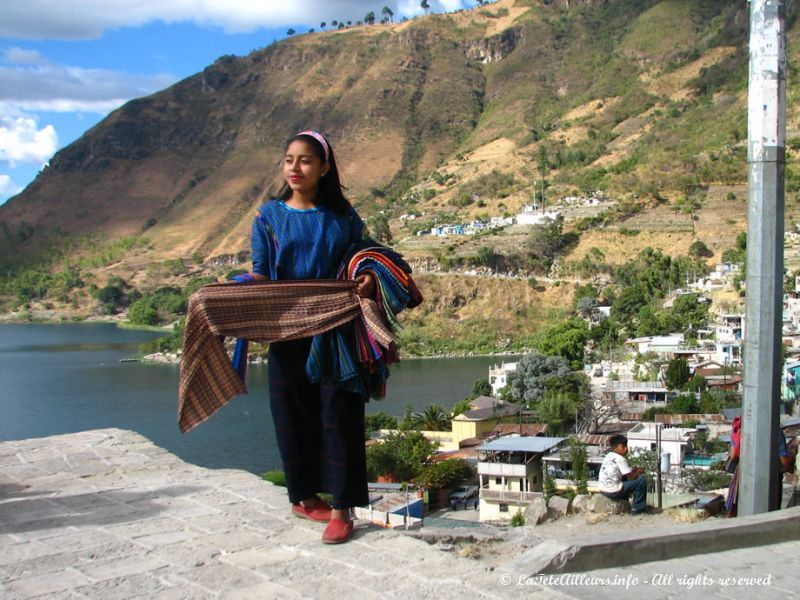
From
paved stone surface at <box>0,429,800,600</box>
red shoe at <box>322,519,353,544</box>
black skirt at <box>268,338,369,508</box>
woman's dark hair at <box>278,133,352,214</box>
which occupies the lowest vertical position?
paved stone surface at <box>0,429,800,600</box>

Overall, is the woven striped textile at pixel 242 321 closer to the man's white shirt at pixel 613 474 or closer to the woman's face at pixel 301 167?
the woman's face at pixel 301 167

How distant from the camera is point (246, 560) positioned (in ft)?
8.62

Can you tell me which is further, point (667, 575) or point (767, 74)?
point (767, 74)

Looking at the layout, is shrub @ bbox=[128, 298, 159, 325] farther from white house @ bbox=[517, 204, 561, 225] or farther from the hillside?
white house @ bbox=[517, 204, 561, 225]

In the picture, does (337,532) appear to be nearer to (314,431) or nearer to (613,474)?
(314,431)

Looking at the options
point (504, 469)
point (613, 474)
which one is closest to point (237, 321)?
point (613, 474)

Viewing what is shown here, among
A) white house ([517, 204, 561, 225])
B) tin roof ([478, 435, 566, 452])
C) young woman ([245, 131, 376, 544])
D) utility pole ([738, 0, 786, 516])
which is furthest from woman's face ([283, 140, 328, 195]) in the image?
white house ([517, 204, 561, 225])

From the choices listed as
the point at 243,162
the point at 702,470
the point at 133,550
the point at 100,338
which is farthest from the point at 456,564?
the point at 243,162

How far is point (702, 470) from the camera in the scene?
1454 centimetres

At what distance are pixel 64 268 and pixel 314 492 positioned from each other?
91850mm

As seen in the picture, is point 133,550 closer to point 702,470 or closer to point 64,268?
point 702,470

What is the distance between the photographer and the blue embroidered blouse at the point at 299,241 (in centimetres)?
295

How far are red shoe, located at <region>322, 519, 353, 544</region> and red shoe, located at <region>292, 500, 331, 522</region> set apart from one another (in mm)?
171

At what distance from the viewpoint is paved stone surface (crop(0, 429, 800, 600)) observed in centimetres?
239
